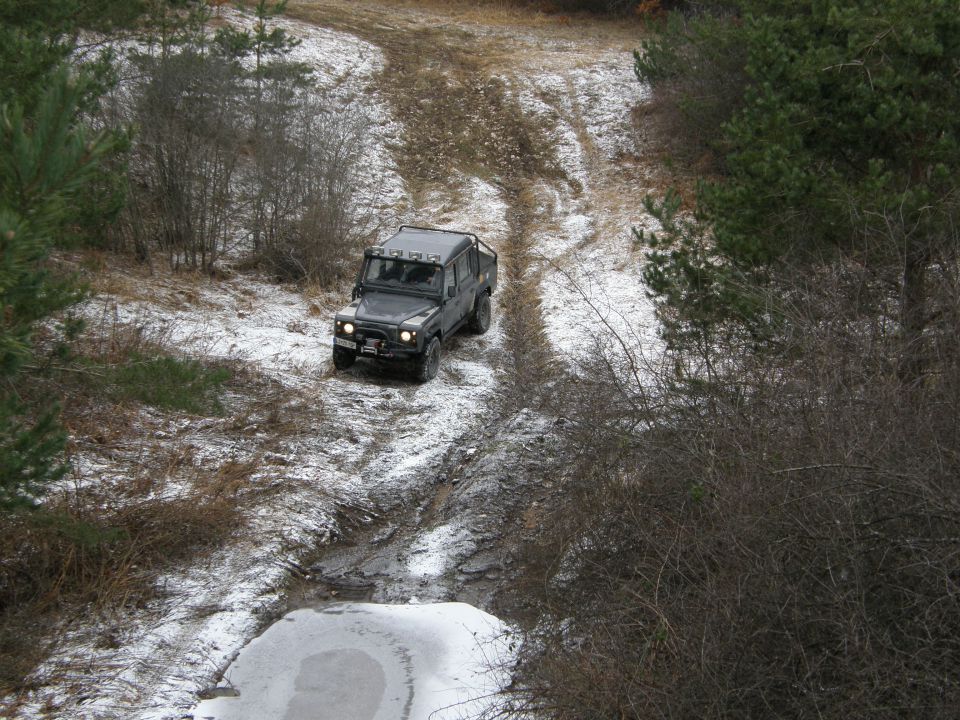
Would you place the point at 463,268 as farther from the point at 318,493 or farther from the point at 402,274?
the point at 318,493

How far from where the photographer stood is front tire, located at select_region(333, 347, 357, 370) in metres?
12.9

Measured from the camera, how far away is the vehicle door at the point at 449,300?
43.3ft

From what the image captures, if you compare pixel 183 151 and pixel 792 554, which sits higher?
pixel 792 554

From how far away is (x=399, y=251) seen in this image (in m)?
13.3

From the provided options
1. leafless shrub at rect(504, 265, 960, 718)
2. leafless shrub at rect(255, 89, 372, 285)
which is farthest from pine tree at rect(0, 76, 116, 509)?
leafless shrub at rect(255, 89, 372, 285)

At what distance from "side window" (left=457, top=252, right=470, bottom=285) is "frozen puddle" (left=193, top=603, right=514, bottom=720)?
669 centimetres

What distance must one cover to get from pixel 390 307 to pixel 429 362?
0.97m

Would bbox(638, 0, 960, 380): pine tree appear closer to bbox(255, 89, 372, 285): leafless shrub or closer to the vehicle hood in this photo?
the vehicle hood

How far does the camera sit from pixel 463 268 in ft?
45.8

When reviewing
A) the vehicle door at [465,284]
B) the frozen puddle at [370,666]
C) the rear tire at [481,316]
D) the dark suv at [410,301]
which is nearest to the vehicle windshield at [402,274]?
the dark suv at [410,301]

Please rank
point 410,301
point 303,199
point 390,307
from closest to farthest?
point 390,307 → point 410,301 → point 303,199

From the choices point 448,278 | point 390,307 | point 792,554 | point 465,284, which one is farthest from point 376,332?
point 792,554

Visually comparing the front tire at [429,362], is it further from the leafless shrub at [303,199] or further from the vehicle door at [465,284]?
the leafless shrub at [303,199]

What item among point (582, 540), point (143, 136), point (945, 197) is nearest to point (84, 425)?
point (582, 540)
